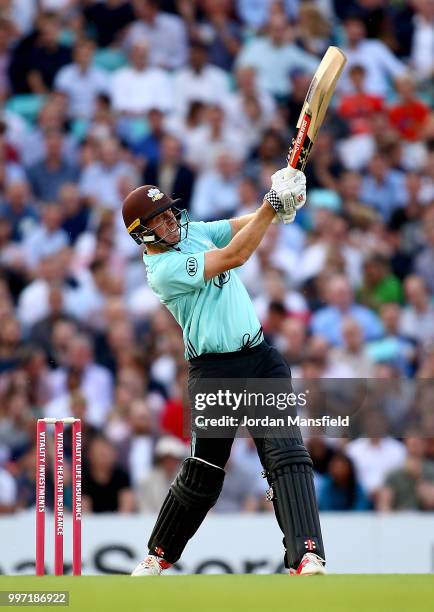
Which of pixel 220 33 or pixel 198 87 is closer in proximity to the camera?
pixel 198 87

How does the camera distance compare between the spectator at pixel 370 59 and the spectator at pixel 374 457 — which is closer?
the spectator at pixel 374 457

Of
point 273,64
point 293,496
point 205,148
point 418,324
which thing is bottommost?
point 293,496

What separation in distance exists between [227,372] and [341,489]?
12.2 feet

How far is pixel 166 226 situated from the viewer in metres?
6.88

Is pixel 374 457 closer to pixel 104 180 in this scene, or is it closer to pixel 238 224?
pixel 238 224

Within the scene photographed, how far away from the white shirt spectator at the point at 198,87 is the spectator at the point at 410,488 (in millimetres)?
4787

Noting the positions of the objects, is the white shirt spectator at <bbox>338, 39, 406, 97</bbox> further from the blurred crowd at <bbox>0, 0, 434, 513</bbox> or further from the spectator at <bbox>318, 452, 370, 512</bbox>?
the spectator at <bbox>318, 452, 370, 512</bbox>

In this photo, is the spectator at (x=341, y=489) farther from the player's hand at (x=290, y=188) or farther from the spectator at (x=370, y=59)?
the spectator at (x=370, y=59)

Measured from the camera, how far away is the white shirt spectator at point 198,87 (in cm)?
1365

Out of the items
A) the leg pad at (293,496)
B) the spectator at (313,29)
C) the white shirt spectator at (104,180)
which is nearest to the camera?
the leg pad at (293,496)

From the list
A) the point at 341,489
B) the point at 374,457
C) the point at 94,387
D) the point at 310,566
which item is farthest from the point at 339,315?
the point at 310,566

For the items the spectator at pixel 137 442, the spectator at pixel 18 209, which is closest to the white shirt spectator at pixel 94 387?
→ the spectator at pixel 137 442

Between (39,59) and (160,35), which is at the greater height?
(160,35)

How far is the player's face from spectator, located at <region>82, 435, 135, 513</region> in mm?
3545
